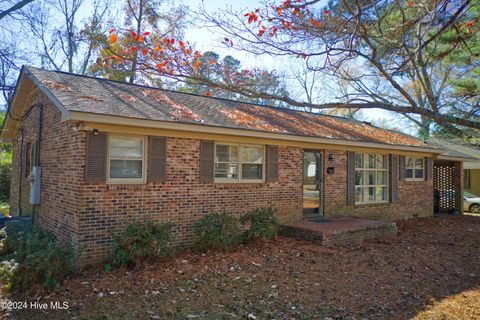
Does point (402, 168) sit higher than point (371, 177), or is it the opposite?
point (402, 168)

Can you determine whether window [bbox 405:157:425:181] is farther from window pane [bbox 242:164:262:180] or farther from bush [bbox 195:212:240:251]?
bush [bbox 195:212:240:251]

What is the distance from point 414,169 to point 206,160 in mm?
9620

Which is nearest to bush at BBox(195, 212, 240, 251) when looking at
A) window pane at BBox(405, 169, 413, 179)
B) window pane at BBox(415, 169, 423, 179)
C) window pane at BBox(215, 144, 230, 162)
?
window pane at BBox(215, 144, 230, 162)

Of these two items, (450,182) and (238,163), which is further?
(450,182)

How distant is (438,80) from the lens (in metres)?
24.6

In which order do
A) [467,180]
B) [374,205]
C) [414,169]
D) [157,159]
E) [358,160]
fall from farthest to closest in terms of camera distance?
[467,180], [414,169], [374,205], [358,160], [157,159]

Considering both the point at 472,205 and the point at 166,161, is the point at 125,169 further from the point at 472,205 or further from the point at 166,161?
the point at 472,205

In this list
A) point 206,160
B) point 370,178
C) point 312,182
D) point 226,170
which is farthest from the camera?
point 370,178

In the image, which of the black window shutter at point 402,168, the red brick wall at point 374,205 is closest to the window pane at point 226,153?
the red brick wall at point 374,205

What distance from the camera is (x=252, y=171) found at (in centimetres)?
917

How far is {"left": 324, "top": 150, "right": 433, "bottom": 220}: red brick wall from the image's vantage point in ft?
35.3

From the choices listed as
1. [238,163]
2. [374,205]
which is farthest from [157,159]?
[374,205]

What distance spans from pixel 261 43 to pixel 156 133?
10.8ft

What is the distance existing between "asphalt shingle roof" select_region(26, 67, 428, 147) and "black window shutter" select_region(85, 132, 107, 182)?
1.83 feet
